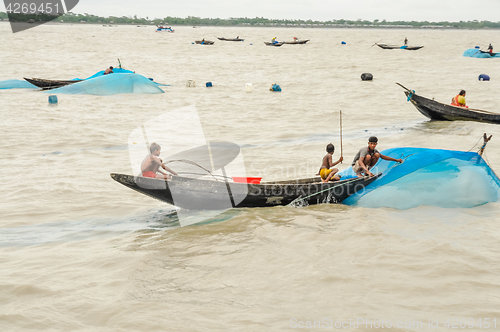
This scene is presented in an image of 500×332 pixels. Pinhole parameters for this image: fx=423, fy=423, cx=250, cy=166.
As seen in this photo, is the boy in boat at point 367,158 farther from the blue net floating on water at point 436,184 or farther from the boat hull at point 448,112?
the boat hull at point 448,112

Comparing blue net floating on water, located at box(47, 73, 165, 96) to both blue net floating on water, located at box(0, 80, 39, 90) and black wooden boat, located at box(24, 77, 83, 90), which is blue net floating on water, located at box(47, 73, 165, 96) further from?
blue net floating on water, located at box(0, 80, 39, 90)

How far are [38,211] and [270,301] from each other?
5.03 metres

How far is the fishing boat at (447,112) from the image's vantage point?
14188 millimetres

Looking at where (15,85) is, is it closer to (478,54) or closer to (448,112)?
(448,112)

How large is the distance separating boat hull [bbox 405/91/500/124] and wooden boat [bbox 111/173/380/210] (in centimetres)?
858

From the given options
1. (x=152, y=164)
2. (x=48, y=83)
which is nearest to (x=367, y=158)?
(x=152, y=164)

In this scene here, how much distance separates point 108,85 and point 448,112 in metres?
14.8

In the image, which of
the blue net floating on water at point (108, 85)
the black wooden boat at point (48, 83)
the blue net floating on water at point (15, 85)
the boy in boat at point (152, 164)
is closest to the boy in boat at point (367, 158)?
the boy in boat at point (152, 164)

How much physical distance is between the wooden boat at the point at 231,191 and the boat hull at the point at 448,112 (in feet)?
28.2

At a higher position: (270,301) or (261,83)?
(261,83)

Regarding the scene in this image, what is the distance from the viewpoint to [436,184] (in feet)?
24.9

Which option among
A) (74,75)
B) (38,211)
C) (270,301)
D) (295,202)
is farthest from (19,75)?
(270,301)

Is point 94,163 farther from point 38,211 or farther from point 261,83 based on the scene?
point 261,83

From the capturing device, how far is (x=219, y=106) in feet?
61.9
